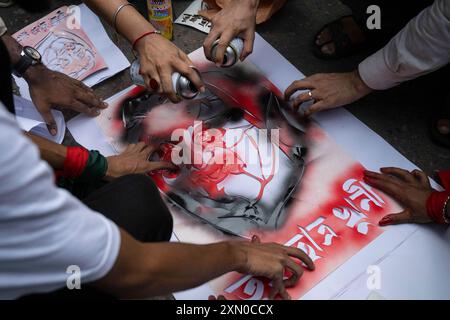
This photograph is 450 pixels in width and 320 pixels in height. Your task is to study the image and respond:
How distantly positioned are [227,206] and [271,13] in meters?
0.64

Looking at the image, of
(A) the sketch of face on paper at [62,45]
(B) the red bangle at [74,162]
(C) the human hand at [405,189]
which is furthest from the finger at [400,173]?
(A) the sketch of face on paper at [62,45]

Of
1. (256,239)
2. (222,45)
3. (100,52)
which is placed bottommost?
(256,239)

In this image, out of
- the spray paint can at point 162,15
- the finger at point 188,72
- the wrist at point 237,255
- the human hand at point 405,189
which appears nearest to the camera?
the wrist at point 237,255

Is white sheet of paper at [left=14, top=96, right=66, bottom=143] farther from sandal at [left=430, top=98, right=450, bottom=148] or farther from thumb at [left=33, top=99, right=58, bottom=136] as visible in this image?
sandal at [left=430, top=98, right=450, bottom=148]

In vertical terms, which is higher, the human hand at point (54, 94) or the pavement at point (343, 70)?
the pavement at point (343, 70)

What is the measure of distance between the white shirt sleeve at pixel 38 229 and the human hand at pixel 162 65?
43cm

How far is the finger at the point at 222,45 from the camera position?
0.93 m

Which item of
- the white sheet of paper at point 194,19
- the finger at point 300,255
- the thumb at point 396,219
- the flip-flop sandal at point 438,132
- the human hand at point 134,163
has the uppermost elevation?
the white sheet of paper at point 194,19

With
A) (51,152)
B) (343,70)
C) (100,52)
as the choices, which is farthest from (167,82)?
(343,70)

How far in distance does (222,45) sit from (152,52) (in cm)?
15

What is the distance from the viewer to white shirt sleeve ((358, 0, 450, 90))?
88 cm

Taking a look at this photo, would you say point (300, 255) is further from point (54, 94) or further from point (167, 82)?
point (54, 94)

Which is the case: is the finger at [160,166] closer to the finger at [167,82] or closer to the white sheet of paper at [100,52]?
the finger at [167,82]

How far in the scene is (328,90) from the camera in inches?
42.3
